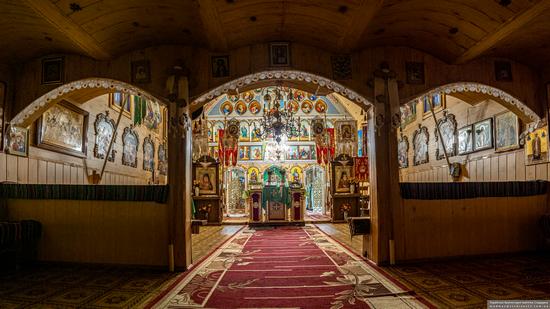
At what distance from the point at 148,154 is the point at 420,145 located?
8005 millimetres

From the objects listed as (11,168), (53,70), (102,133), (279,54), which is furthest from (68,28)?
(102,133)

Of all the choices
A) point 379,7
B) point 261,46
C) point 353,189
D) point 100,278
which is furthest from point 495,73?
point 353,189

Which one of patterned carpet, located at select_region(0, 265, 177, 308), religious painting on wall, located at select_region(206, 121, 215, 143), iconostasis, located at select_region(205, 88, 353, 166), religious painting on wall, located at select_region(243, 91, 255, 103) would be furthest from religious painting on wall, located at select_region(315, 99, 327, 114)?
patterned carpet, located at select_region(0, 265, 177, 308)

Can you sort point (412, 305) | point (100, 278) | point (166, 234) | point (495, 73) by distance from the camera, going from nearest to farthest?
point (412, 305) → point (100, 278) → point (166, 234) → point (495, 73)

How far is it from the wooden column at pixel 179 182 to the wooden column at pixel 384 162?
272 cm

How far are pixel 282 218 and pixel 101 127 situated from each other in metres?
6.03

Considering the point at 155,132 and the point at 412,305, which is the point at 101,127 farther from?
the point at 412,305

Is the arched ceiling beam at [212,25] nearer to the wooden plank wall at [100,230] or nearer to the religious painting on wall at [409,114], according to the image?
the wooden plank wall at [100,230]

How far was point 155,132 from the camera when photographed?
1171cm

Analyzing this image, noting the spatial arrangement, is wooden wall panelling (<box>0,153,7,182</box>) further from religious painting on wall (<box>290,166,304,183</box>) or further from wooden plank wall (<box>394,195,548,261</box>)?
religious painting on wall (<box>290,166,304,183</box>)

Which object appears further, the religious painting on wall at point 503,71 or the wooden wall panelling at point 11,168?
the religious painting on wall at point 503,71

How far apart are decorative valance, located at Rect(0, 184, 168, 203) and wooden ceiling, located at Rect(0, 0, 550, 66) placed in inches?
74.8

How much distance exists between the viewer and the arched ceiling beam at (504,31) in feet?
12.6

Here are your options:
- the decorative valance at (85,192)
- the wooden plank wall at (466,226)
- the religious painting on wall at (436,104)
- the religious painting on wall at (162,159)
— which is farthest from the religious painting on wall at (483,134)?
the religious painting on wall at (162,159)
